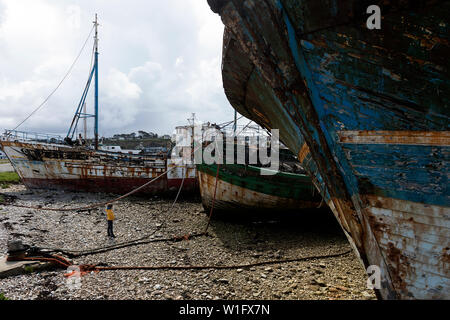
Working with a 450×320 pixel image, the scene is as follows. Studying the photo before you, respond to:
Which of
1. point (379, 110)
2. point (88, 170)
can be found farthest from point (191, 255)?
point (88, 170)

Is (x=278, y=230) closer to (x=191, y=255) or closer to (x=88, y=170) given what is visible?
(x=191, y=255)

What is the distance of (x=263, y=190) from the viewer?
7.81 meters

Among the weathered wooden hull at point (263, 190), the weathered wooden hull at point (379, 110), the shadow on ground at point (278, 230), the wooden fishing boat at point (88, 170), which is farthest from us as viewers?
the wooden fishing boat at point (88, 170)

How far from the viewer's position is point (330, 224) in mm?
9055

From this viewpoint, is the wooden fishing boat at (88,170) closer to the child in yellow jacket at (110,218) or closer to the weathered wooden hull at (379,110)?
the child in yellow jacket at (110,218)

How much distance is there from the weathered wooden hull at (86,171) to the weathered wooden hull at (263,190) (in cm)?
650

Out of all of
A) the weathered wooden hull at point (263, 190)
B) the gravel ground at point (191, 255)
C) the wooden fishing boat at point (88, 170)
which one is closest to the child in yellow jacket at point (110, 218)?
the gravel ground at point (191, 255)

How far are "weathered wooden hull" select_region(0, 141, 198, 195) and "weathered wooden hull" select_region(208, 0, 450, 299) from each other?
41.1 ft

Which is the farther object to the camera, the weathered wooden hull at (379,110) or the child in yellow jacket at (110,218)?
the child in yellow jacket at (110,218)

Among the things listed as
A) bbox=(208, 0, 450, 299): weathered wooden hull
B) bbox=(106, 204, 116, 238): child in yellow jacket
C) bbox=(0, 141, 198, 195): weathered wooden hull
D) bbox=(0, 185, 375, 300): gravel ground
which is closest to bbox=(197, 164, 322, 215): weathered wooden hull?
bbox=(0, 185, 375, 300): gravel ground

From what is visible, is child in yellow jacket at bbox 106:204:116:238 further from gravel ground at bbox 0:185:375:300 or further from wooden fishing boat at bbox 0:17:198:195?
wooden fishing boat at bbox 0:17:198:195

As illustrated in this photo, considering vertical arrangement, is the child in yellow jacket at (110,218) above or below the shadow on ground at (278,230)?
above

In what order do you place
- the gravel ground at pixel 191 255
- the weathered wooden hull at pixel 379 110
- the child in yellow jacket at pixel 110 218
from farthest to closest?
the child in yellow jacket at pixel 110 218
the gravel ground at pixel 191 255
the weathered wooden hull at pixel 379 110

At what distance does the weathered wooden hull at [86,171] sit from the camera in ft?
48.2
